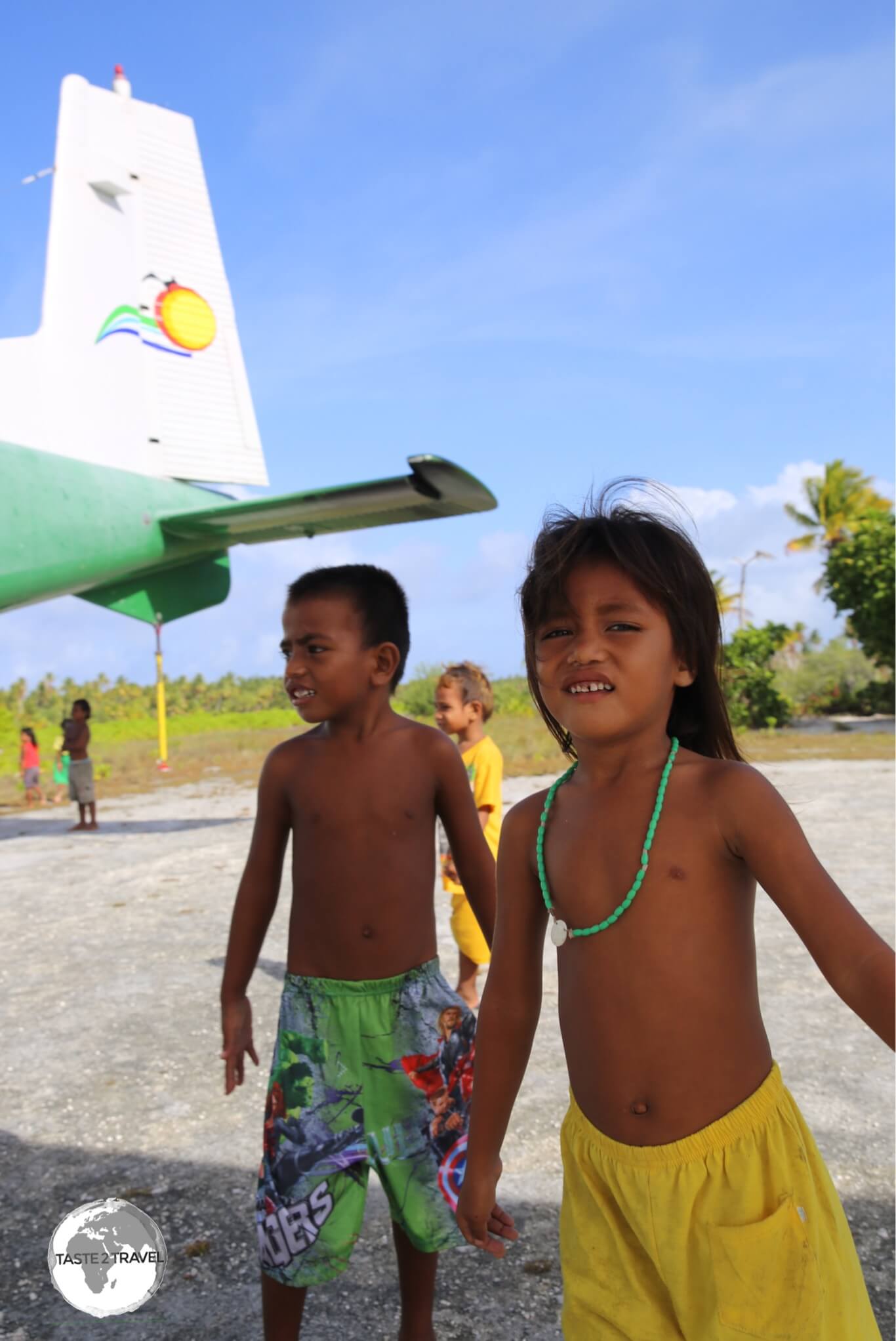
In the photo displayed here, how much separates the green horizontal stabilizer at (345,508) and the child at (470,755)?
3.10 meters

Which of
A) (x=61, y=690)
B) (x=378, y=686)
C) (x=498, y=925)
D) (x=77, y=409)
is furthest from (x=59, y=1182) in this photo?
(x=61, y=690)

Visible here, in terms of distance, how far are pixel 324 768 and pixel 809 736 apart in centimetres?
2005

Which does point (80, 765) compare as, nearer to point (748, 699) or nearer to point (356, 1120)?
point (356, 1120)

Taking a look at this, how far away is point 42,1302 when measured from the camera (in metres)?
2.22

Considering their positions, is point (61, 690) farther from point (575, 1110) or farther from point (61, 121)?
point (575, 1110)

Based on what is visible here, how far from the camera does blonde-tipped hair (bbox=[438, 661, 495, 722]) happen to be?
4.27 meters

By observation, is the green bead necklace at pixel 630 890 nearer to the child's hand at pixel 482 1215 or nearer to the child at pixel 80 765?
the child's hand at pixel 482 1215

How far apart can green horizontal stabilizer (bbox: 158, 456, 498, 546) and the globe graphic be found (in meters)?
5.38

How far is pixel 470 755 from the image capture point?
4.25m

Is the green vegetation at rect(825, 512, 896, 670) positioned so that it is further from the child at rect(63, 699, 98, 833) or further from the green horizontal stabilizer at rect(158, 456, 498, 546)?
the child at rect(63, 699, 98, 833)

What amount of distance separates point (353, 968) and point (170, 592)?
25.5ft

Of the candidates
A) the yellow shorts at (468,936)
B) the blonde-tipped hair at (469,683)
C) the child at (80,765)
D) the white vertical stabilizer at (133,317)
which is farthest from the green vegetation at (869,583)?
the yellow shorts at (468,936)

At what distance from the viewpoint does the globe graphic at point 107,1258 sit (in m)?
2.21

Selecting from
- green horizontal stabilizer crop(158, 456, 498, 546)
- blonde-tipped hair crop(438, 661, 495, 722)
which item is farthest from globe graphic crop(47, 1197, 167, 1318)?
green horizontal stabilizer crop(158, 456, 498, 546)
